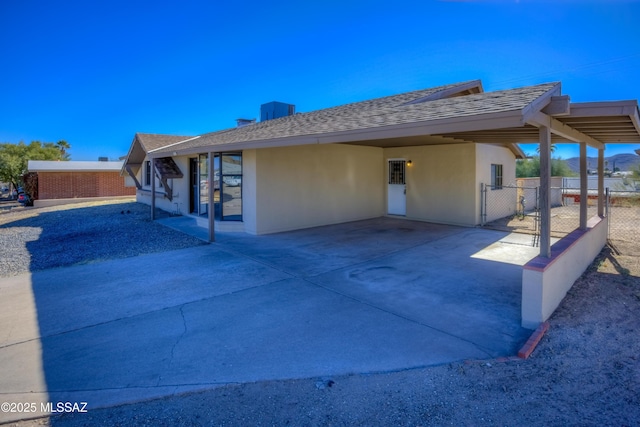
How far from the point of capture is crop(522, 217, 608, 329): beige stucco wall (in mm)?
3896

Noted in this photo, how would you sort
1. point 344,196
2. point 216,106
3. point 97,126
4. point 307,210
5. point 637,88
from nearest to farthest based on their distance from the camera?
point 307,210
point 344,196
point 637,88
point 216,106
point 97,126

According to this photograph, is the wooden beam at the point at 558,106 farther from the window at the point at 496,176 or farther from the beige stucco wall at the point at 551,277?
the window at the point at 496,176

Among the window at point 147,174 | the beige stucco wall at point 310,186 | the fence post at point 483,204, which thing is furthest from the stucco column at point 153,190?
the fence post at point 483,204

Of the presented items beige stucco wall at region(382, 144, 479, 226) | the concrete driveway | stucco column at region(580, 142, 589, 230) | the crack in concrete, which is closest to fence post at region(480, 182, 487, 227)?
beige stucco wall at region(382, 144, 479, 226)

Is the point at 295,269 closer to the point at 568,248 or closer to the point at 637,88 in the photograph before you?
the point at 568,248

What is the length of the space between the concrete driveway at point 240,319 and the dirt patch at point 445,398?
0.17m

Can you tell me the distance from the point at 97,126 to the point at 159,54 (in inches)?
1504

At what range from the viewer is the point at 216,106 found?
28.6 metres

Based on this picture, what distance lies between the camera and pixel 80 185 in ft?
79.8

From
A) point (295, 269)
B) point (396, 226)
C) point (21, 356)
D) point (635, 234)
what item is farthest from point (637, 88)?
point (21, 356)

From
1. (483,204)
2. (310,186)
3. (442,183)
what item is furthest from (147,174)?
(483,204)

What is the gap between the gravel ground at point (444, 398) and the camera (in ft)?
8.20

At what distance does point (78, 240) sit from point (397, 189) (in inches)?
421

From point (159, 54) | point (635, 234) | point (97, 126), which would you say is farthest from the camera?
point (97, 126)
